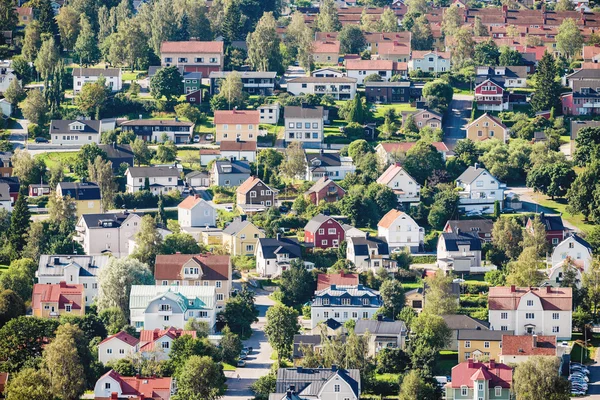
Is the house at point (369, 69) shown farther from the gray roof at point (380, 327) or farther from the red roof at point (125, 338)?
the red roof at point (125, 338)

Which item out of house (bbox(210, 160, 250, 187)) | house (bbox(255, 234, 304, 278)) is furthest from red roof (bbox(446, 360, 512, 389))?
house (bbox(210, 160, 250, 187))

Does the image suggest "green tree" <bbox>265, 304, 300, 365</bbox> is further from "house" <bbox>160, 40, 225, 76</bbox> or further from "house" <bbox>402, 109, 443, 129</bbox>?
"house" <bbox>160, 40, 225, 76</bbox>

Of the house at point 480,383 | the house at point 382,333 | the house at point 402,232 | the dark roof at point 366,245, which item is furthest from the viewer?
the house at point 402,232

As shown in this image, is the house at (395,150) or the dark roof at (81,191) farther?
the house at (395,150)

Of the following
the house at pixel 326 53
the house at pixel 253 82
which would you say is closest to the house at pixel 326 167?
the house at pixel 253 82

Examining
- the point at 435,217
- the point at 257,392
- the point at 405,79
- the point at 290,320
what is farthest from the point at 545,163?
the point at 257,392

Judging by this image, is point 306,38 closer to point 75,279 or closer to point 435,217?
point 435,217

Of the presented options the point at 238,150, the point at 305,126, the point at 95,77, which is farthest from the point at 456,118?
the point at 95,77
